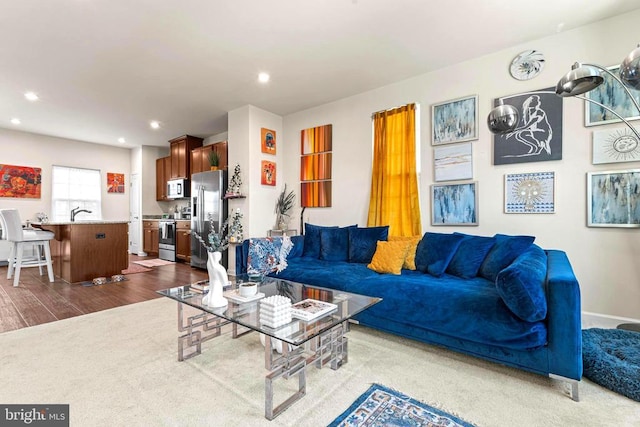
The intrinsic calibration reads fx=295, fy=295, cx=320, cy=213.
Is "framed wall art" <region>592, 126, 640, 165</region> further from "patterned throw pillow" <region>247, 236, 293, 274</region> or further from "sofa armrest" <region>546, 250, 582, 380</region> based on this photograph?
"patterned throw pillow" <region>247, 236, 293, 274</region>

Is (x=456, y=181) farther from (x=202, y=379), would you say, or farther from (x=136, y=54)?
(x=136, y=54)

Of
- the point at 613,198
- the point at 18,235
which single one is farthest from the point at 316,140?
the point at 18,235

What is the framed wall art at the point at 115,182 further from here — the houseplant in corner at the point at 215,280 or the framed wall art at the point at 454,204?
the framed wall art at the point at 454,204

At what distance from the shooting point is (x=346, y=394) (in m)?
1.70

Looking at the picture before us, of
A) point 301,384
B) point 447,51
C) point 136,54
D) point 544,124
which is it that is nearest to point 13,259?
point 136,54

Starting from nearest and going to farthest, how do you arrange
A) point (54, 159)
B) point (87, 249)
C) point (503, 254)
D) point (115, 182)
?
1. point (503, 254)
2. point (87, 249)
3. point (54, 159)
4. point (115, 182)

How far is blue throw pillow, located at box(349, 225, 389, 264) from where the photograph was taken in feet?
11.1

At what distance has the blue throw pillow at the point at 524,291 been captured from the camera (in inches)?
66.7

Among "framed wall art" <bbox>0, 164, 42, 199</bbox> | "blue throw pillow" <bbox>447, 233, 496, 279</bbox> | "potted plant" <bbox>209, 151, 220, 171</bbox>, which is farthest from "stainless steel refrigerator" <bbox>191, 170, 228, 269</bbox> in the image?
"blue throw pillow" <bbox>447, 233, 496, 279</bbox>

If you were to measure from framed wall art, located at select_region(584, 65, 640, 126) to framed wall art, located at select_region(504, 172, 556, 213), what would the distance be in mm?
567

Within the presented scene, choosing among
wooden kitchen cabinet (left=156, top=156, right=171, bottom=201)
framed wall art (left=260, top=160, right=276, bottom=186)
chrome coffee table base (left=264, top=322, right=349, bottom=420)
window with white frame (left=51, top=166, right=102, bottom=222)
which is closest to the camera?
chrome coffee table base (left=264, top=322, right=349, bottom=420)

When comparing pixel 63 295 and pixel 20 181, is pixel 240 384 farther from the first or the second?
pixel 20 181

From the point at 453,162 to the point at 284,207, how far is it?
267cm

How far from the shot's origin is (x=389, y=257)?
294 cm
